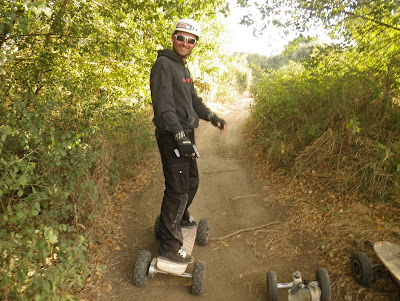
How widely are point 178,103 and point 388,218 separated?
316cm

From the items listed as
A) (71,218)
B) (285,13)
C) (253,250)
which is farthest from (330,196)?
(71,218)

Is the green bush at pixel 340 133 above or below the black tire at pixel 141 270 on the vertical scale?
above

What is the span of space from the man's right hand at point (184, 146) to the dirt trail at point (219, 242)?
1.56 m

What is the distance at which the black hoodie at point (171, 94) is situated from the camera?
2.93 metres

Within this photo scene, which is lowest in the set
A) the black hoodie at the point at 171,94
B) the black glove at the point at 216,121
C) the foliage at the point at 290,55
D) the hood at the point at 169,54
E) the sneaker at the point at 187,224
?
the sneaker at the point at 187,224

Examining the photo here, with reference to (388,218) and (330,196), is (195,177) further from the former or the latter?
(388,218)

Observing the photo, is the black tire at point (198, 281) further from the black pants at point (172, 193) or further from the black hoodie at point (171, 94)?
the black hoodie at point (171, 94)

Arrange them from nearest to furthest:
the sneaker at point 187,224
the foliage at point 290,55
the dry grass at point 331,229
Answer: the dry grass at point 331,229, the sneaker at point 187,224, the foliage at point 290,55

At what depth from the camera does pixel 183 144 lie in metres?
2.94

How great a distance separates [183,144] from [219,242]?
6.15 feet

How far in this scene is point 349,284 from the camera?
10.1ft

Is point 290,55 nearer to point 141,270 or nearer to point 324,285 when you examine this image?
point 324,285

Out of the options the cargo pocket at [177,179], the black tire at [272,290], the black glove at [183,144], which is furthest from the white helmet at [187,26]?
the black tire at [272,290]

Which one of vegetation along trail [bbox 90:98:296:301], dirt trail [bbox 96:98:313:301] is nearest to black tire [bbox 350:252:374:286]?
dirt trail [bbox 96:98:313:301]
